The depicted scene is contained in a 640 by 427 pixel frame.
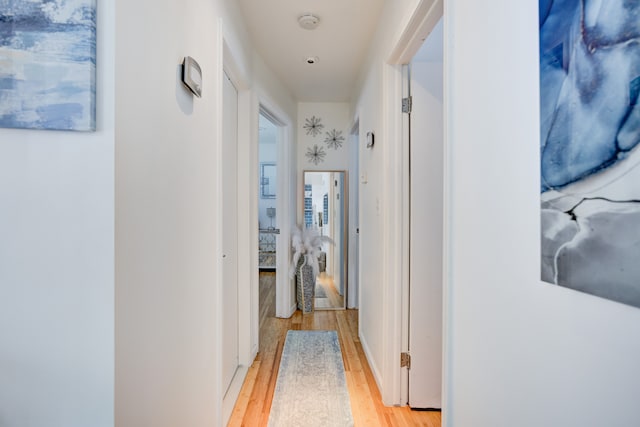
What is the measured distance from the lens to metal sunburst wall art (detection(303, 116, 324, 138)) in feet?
13.8

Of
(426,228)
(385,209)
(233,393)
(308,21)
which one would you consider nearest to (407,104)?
(385,209)

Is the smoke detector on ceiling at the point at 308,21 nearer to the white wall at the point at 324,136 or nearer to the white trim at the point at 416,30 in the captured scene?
the white trim at the point at 416,30

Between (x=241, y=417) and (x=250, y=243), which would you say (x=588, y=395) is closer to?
(x=241, y=417)

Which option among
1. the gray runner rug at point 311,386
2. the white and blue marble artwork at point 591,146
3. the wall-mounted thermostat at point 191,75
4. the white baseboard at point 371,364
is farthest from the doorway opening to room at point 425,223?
the white and blue marble artwork at point 591,146

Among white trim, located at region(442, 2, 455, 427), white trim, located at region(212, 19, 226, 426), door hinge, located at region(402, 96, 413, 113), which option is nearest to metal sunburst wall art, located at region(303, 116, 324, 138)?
door hinge, located at region(402, 96, 413, 113)

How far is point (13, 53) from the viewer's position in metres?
0.73

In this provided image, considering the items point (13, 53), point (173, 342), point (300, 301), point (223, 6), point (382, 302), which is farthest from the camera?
point (300, 301)

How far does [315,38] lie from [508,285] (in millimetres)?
2421

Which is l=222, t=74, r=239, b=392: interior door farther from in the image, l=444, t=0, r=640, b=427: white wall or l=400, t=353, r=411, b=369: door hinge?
l=444, t=0, r=640, b=427: white wall

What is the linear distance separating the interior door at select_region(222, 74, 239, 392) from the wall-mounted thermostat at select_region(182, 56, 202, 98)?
811 mm

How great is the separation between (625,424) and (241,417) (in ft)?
6.29

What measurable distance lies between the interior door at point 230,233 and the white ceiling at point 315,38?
1.70 feet

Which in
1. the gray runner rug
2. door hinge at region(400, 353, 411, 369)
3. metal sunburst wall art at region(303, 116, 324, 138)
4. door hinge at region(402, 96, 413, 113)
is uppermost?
metal sunburst wall art at region(303, 116, 324, 138)

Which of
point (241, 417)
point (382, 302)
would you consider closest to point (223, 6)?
point (382, 302)
